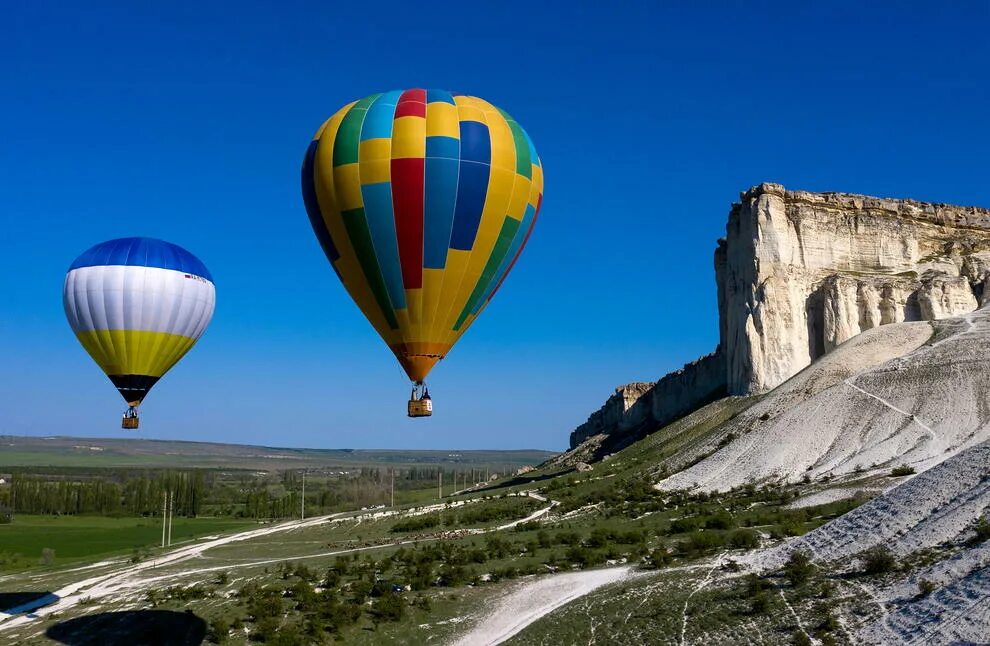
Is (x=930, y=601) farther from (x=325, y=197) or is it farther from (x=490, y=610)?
(x=325, y=197)

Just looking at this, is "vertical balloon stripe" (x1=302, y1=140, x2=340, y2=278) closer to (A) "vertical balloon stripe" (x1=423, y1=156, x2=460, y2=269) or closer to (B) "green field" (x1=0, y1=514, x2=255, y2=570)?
(A) "vertical balloon stripe" (x1=423, y1=156, x2=460, y2=269)

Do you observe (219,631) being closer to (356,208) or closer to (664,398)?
(356,208)

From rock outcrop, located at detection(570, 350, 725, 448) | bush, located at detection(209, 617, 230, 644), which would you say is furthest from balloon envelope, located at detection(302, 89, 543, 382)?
rock outcrop, located at detection(570, 350, 725, 448)

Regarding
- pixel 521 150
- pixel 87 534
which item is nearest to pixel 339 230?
pixel 521 150

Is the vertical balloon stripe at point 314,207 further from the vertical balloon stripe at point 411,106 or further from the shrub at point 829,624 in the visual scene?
the shrub at point 829,624

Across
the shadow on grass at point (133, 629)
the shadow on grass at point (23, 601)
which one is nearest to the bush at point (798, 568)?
the shadow on grass at point (133, 629)

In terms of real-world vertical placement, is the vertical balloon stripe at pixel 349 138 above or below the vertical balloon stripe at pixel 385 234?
above
